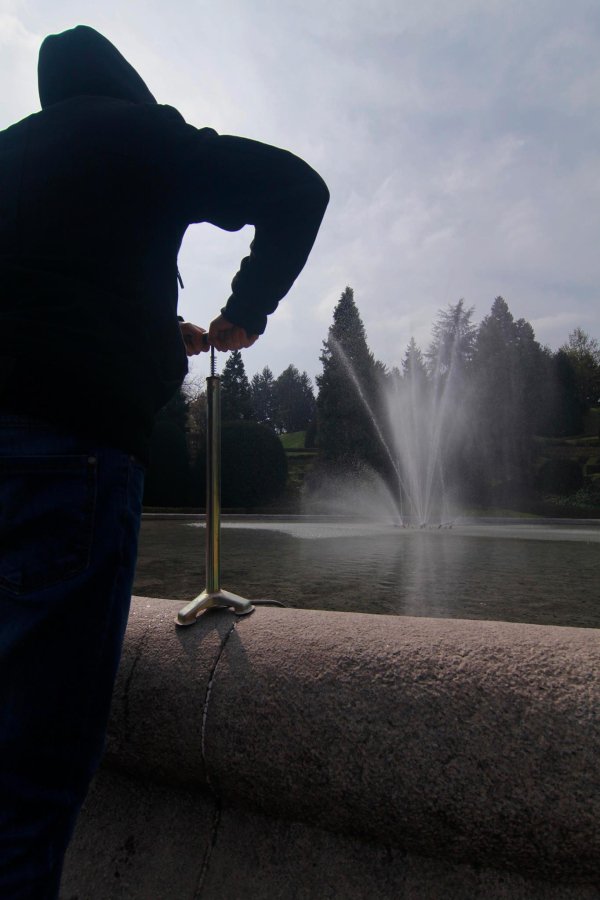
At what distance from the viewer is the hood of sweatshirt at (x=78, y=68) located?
4.10 ft

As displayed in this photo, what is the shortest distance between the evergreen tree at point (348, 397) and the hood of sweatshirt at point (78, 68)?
86.3 ft

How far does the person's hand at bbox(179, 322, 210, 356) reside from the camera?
1617mm

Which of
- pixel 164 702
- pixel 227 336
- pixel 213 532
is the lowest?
pixel 164 702

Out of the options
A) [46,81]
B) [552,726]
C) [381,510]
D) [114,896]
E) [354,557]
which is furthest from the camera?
[381,510]

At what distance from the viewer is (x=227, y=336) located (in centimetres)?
148

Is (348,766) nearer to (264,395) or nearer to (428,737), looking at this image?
(428,737)

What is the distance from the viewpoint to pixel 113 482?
104cm

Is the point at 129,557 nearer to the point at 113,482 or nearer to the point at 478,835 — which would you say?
the point at 113,482

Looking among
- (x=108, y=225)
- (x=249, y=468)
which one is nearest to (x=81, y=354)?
(x=108, y=225)

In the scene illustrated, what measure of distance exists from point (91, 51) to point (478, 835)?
178 centimetres

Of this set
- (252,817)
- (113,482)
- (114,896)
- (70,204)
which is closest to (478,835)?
(252,817)

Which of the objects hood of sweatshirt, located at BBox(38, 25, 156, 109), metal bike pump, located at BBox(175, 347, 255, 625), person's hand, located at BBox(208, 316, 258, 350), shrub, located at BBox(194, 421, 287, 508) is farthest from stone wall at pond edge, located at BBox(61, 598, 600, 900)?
shrub, located at BBox(194, 421, 287, 508)

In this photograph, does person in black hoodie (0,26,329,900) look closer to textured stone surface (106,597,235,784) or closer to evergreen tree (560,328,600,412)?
textured stone surface (106,597,235,784)

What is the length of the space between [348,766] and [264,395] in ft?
284
